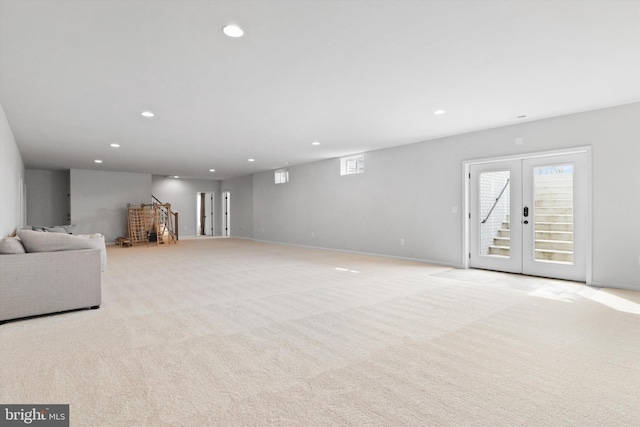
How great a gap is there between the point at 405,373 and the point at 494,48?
9.27ft

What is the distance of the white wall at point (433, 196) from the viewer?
14.8 ft

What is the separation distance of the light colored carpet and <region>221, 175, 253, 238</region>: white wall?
853cm

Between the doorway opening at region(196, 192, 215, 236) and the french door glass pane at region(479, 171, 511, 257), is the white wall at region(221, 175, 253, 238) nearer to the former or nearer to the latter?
the doorway opening at region(196, 192, 215, 236)

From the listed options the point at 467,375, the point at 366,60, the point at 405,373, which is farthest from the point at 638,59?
the point at 405,373

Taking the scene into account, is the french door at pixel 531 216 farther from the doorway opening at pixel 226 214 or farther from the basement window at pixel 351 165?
the doorway opening at pixel 226 214

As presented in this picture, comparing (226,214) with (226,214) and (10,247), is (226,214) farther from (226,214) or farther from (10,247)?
(10,247)

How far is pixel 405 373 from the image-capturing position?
2.19 meters

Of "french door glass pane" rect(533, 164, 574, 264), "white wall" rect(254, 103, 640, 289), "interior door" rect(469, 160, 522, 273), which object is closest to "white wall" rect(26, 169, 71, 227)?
"white wall" rect(254, 103, 640, 289)

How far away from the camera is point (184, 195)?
47.5ft

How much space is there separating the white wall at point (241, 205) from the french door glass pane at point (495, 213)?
8866 millimetres

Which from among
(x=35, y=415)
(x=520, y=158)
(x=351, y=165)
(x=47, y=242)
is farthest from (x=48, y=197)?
(x=520, y=158)

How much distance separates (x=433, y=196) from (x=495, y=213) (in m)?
1.21

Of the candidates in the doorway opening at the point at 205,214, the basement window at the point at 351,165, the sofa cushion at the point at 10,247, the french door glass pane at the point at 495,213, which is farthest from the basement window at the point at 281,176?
the sofa cushion at the point at 10,247

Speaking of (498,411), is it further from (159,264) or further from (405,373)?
(159,264)
